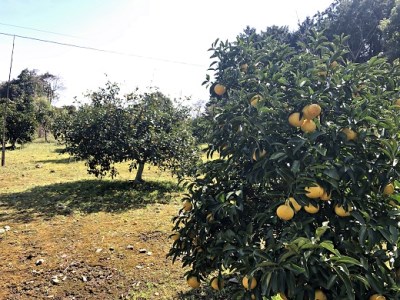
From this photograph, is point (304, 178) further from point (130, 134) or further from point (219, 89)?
point (130, 134)

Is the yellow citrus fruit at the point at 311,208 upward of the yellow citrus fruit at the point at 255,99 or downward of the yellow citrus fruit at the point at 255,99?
downward

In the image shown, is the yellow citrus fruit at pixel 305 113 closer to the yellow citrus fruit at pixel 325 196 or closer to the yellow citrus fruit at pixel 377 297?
the yellow citrus fruit at pixel 325 196

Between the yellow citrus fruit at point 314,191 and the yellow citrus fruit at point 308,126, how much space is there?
0.97 ft

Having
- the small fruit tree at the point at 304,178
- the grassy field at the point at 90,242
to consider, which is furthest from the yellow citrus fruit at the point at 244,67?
the grassy field at the point at 90,242

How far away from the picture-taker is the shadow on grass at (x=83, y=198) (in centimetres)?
559

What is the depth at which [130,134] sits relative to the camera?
6.84 m

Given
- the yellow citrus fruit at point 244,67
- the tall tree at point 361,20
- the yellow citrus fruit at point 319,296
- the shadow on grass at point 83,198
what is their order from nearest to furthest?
1. the yellow citrus fruit at point 319,296
2. the yellow citrus fruit at point 244,67
3. the shadow on grass at point 83,198
4. the tall tree at point 361,20

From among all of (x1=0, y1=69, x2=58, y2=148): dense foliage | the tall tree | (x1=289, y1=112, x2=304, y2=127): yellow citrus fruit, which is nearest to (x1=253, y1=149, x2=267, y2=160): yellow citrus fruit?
(x1=289, y1=112, x2=304, y2=127): yellow citrus fruit

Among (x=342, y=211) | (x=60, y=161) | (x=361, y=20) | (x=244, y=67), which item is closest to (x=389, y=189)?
(x=342, y=211)

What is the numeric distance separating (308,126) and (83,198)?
5.66 meters

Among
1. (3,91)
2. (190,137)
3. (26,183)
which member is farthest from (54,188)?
(3,91)

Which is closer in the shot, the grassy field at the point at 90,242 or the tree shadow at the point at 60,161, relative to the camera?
the grassy field at the point at 90,242

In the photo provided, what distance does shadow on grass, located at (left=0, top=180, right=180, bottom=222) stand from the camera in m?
5.59

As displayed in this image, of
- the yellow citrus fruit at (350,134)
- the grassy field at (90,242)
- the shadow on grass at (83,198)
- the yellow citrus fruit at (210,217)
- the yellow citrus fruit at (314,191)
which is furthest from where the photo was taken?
the shadow on grass at (83,198)
